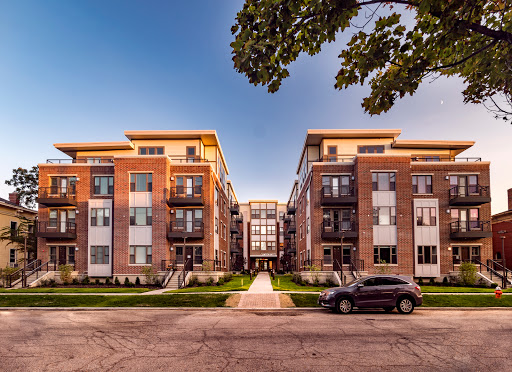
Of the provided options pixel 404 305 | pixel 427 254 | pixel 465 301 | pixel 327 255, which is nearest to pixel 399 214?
pixel 427 254

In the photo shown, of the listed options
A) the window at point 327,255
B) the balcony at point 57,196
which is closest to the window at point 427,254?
the window at point 327,255

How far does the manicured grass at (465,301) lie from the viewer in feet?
59.8

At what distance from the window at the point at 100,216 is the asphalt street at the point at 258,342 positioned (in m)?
17.9

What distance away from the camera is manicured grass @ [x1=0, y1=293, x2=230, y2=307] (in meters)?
18.9

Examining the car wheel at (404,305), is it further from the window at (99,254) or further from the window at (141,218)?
the window at (99,254)

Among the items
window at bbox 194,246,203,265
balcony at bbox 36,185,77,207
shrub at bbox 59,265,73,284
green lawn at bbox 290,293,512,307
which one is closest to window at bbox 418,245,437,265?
green lawn at bbox 290,293,512,307

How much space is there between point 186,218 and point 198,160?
602 cm

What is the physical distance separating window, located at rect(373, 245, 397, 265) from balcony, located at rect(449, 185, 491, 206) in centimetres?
713

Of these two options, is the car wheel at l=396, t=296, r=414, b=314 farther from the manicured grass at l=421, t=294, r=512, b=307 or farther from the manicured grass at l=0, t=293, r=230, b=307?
the manicured grass at l=0, t=293, r=230, b=307

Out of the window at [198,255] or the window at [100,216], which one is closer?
the window at [100,216]

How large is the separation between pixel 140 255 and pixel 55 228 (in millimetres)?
9223

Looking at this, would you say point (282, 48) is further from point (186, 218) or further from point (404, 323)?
point (186, 218)

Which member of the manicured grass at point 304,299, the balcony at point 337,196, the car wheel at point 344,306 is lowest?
the manicured grass at point 304,299

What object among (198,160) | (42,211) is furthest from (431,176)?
(42,211)
